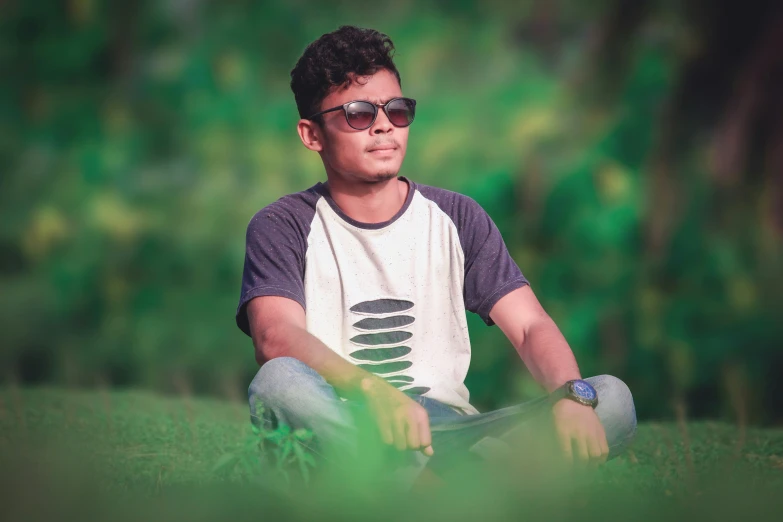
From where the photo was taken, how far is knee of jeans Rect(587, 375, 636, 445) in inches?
108

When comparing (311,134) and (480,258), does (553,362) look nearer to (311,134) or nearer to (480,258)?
(480,258)

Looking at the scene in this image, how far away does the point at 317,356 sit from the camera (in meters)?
2.74

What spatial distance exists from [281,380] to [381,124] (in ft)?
2.88

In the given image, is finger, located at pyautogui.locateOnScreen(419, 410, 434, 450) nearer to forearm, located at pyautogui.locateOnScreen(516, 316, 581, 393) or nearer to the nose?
forearm, located at pyautogui.locateOnScreen(516, 316, 581, 393)

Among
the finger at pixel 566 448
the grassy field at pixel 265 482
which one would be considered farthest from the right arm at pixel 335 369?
the finger at pixel 566 448

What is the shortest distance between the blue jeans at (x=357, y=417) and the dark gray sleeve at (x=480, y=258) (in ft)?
1.48

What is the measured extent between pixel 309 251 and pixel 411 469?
30.8 inches

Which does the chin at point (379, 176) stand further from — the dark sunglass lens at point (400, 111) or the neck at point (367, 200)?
the dark sunglass lens at point (400, 111)

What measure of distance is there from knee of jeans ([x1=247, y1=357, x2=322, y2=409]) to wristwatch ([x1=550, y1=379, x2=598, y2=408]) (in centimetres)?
63

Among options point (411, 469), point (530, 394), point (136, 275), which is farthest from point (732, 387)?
point (411, 469)

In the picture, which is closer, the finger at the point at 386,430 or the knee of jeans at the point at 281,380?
the finger at the point at 386,430

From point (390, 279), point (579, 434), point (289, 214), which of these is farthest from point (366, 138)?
point (579, 434)

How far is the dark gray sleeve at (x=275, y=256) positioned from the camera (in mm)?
2938

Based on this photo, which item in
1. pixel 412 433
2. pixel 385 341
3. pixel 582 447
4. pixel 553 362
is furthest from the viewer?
pixel 385 341
